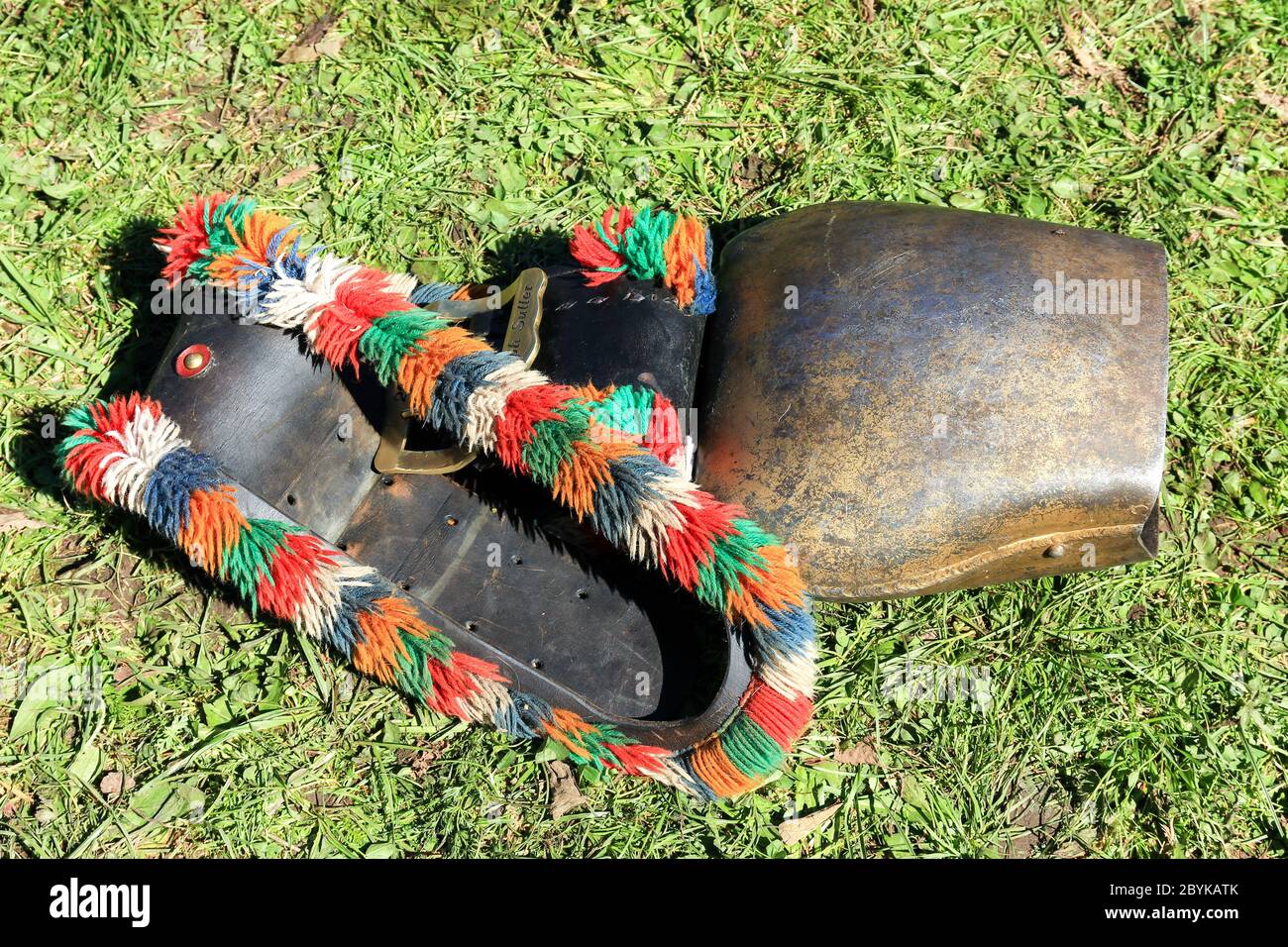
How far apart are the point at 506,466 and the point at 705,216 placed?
120 cm

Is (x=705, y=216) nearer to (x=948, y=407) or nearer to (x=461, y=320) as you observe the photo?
(x=461, y=320)

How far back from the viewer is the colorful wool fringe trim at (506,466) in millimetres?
2268

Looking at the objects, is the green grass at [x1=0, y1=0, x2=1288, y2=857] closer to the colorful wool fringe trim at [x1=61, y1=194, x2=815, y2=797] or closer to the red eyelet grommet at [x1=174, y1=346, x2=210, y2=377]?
the colorful wool fringe trim at [x1=61, y1=194, x2=815, y2=797]

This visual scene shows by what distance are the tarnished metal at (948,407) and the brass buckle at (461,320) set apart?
432 millimetres

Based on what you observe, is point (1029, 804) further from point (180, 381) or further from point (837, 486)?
point (180, 381)

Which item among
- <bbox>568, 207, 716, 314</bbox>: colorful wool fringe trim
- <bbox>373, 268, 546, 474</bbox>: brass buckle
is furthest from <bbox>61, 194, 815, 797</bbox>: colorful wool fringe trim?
<bbox>568, 207, 716, 314</bbox>: colorful wool fringe trim

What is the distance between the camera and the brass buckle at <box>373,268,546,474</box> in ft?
8.09

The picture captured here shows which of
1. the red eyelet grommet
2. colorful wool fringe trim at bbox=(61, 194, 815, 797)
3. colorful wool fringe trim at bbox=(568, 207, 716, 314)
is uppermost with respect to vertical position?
colorful wool fringe trim at bbox=(568, 207, 716, 314)

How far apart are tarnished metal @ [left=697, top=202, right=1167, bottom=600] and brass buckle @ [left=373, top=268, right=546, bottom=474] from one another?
43cm

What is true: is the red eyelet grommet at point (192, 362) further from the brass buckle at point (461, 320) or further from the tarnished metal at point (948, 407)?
the tarnished metal at point (948, 407)

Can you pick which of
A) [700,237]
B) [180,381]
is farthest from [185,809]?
[700,237]

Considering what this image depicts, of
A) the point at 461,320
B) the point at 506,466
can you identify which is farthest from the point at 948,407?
the point at 461,320

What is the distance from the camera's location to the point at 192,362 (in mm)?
2467

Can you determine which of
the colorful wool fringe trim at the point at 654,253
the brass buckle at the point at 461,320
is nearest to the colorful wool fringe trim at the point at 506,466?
the brass buckle at the point at 461,320
